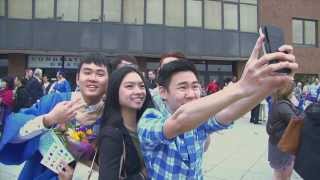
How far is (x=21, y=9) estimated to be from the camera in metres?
26.7

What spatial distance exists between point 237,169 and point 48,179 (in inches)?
214

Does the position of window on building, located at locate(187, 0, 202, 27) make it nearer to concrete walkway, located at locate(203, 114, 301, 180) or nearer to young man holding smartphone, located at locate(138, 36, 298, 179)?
concrete walkway, located at locate(203, 114, 301, 180)

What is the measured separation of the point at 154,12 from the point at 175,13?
134cm

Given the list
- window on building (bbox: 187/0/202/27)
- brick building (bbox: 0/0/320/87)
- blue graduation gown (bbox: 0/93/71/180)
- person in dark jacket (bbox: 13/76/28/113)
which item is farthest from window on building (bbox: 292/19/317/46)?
blue graduation gown (bbox: 0/93/71/180)

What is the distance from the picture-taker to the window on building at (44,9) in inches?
1056

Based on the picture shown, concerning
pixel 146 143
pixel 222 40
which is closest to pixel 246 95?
pixel 146 143

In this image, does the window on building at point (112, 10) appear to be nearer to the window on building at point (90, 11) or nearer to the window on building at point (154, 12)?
the window on building at point (90, 11)

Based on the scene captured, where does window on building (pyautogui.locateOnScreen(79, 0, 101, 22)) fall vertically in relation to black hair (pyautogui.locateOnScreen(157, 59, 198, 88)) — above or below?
above

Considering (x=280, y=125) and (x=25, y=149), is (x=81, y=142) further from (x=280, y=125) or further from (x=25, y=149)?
(x=280, y=125)

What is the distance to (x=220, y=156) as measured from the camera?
9383 mm

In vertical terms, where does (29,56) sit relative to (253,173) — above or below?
above

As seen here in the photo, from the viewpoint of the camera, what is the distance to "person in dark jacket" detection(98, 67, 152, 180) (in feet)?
8.38

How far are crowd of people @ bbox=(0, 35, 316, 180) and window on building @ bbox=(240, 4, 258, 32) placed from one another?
28.7 metres

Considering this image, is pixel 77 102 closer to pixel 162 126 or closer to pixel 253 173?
pixel 162 126
